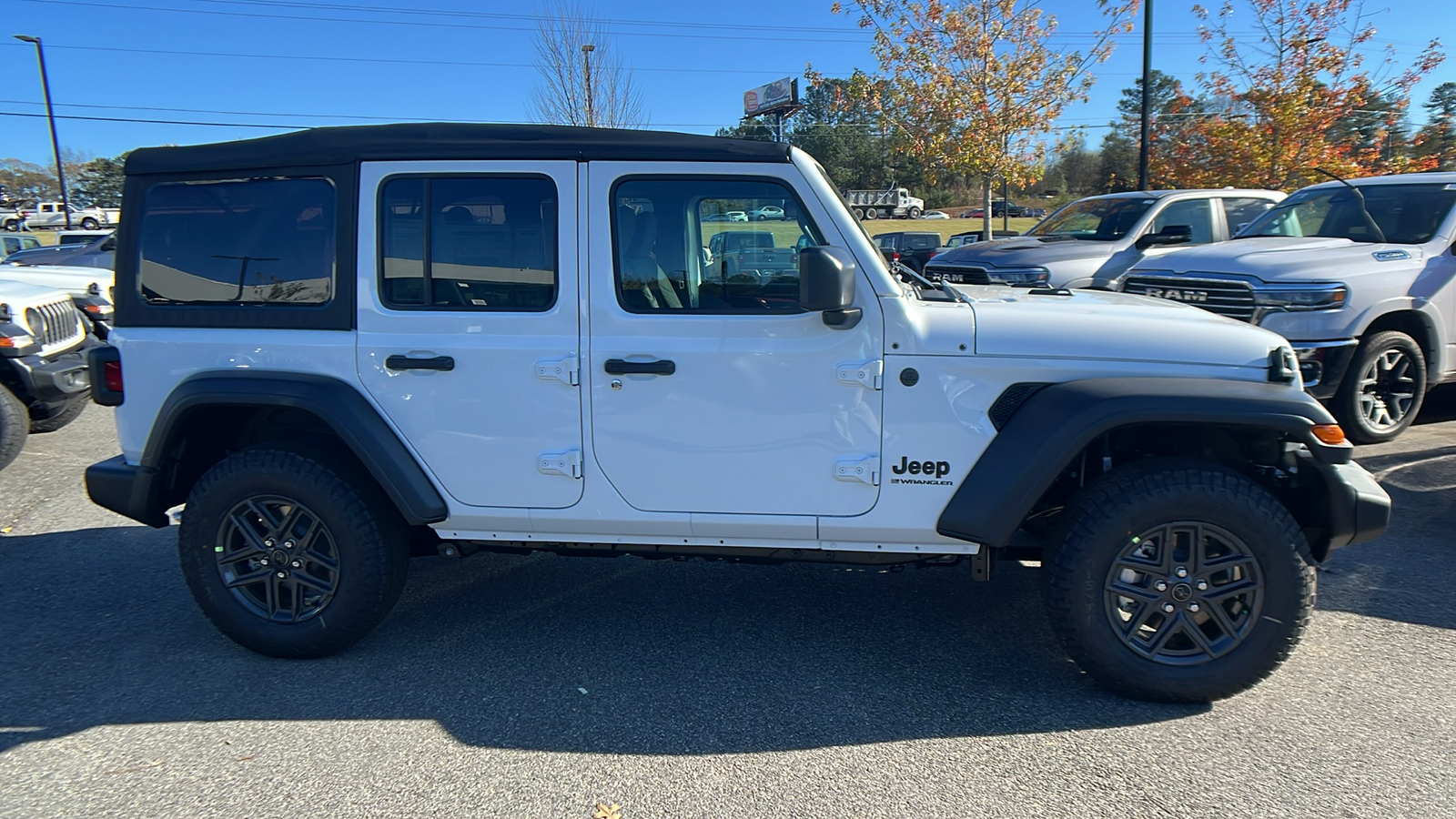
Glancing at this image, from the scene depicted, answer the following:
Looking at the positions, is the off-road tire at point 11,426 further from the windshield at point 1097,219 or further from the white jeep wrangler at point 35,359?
the windshield at point 1097,219

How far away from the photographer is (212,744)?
3238 millimetres

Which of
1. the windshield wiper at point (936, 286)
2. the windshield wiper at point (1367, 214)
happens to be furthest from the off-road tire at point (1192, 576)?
the windshield wiper at point (1367, 214)

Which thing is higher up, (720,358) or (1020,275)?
(1020,275)

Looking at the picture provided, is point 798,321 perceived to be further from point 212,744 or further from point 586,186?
point 212,744

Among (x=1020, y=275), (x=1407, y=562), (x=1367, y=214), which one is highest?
(x=1367, y=214)

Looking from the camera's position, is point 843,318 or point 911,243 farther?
point 911,243

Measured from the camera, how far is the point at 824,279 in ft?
10.4

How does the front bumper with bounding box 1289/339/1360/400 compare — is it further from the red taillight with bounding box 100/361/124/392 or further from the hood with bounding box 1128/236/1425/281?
the red taillight with bounding box 100/361/124/392

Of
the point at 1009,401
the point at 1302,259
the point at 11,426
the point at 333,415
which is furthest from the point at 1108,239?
the point at 11,426

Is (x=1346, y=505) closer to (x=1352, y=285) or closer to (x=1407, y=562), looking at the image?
(x=1407, y=562)

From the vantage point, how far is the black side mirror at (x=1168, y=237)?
Result: 9.09 m

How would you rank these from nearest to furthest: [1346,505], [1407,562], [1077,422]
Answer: [1077,422], [1346,505], [1407,562]

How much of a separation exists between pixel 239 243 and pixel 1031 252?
A: 24.9 feet

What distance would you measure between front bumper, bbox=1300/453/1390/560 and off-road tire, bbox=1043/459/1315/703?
0.18 metres
